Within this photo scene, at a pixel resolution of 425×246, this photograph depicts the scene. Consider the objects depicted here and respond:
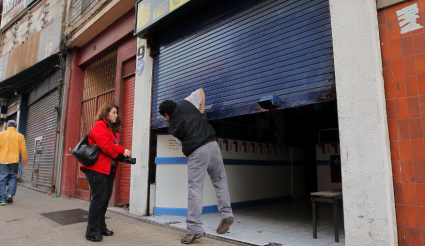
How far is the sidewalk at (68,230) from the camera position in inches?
141

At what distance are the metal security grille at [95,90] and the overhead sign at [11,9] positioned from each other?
243 inches

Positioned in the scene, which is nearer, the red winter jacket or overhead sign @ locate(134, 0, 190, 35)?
the red winter jacket

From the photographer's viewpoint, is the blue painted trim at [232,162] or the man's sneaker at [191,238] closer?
the man's sneaker at [191,238]

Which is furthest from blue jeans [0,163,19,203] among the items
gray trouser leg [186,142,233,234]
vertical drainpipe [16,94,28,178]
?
vertical drainpipe [16,94,28,178]

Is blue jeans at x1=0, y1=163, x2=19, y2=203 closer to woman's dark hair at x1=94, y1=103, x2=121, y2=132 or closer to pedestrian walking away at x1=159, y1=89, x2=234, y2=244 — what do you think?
woman's dark hair at x1=94, y1=103, x2=121, y2=132

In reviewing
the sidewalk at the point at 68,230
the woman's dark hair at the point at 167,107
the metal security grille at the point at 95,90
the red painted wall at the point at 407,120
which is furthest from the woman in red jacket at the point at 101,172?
the metal security grille at the point at 95,90

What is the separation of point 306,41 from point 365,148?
143 centimetres

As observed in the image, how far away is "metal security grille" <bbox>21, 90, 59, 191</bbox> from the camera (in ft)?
31.0

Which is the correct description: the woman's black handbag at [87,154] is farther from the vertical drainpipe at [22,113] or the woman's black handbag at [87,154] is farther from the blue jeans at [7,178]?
the vertical drainpipe at [22,113]

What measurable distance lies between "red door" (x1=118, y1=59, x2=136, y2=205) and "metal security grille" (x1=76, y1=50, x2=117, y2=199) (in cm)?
82

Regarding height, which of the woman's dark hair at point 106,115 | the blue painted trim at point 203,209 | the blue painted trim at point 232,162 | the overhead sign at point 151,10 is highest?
the overhead sign at point 151,10

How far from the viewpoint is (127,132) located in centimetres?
654

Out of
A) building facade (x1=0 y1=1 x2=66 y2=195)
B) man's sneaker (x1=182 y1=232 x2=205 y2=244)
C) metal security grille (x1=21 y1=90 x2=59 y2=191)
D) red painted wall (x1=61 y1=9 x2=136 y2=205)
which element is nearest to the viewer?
man's sneaker (x1=182 y1=232 x2=205 y2=244)

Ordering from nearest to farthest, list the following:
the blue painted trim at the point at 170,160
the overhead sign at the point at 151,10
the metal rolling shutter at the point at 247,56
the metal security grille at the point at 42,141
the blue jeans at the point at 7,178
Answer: the metal rolling shutter at the point at 247,56 < the overhead sign at the point at 151,10 < the blue painted trim at the point at 170,160 < the blue jeans at the point at 7,178 < the metal security grille at the point at 42,141
